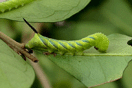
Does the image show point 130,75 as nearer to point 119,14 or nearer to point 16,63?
point 119,14

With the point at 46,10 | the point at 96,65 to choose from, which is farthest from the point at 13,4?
the point at 96,65

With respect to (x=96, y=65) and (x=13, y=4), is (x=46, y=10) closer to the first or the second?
(x=13, y=4)

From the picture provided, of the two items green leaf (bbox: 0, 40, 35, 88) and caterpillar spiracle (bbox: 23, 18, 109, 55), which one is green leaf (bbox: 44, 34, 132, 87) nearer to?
caterpillar spiracle (bbox: 23, 18, 109, 55)

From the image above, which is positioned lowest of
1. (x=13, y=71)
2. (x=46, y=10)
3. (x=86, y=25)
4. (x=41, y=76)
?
(x=41, y=76)

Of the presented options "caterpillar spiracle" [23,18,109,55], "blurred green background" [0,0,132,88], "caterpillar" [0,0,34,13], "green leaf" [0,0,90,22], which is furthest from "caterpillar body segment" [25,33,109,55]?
"blurred green background" [0,0,132,88]

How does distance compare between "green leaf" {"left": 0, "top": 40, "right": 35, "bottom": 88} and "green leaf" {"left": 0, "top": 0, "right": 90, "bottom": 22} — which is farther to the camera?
"green leaf" {"left": 0, "top": 0, "right": 90, "bottom": 22}

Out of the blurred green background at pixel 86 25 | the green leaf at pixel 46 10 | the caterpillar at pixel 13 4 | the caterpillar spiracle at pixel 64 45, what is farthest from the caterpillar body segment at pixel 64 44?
the blurred green background at pixel 86 25

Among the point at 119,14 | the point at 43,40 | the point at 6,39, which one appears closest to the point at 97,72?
the point at 43,40

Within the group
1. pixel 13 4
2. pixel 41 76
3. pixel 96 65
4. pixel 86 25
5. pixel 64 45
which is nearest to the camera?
pixel 96 65

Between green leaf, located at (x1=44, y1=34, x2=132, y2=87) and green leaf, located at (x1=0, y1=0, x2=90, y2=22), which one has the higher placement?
green leaf, located at (x1=0, y1=0, x2=90, y2=22)
